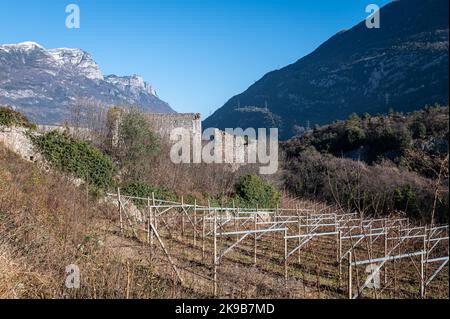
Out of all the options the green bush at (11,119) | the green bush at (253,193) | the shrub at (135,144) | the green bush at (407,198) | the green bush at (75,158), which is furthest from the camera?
the green bush at (253,193)

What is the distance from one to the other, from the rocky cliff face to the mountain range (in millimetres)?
14884

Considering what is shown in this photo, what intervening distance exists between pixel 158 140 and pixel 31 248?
1545 centimetres

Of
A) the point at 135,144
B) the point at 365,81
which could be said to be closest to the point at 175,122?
the point at 135,144

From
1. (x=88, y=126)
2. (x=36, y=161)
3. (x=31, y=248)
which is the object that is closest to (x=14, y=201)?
(x=31, y=248)

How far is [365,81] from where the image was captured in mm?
54344

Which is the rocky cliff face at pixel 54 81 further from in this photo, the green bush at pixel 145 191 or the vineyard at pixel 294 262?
the vineyard at pixel 294 262

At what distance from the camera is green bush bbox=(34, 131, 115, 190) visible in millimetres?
15320

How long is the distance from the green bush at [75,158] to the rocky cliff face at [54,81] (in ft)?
52.4

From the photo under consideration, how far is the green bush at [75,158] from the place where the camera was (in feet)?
50.3

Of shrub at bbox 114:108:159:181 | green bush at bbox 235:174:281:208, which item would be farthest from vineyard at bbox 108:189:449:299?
green bush at bbox 235:174:281:208

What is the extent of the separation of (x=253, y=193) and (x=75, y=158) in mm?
9540

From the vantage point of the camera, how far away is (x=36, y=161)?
14984mm

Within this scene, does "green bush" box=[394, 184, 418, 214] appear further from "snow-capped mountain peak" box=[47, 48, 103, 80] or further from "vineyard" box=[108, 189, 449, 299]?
"snow-capped mountain peak" box=[47, 48, 103, 80]

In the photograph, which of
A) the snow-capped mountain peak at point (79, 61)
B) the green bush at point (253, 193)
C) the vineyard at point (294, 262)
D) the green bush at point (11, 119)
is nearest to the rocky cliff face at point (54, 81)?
the snow-capped mountain peak at point (79, 61)
